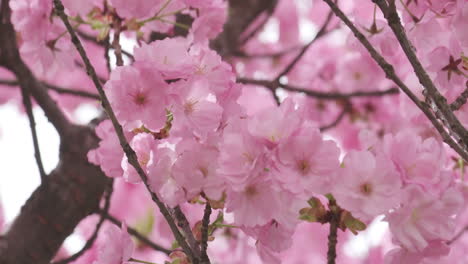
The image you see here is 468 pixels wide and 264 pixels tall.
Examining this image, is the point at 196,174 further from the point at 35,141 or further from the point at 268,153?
the point at 35,141

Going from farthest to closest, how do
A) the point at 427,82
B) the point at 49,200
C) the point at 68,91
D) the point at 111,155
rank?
the point at 68,91
the point at 49,200
the point at 111,155
the point at 427,82

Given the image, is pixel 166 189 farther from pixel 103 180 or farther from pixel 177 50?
pixel 103 180

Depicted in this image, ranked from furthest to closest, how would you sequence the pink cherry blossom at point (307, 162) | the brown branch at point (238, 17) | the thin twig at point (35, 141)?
the brown branch at point (238, 17)
the thin twig at point (35, 141)
the pink cherry blossom at point (307, 162)

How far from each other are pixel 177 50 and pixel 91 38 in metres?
1.14

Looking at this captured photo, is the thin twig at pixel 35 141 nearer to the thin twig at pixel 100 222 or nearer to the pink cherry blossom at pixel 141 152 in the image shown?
the thin twig at pixel 100 222

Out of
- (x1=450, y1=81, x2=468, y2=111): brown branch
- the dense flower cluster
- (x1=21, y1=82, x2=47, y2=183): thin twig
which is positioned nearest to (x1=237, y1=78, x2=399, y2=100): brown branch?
(x1=21, y1=82, x2=47, y2=183): thin twig

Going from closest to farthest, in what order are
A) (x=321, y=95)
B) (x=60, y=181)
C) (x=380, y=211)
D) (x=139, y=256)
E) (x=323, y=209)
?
(x=380, y=211) → (x=323, y=209) → (x=60, y=181) → (x=321, y=95) → (x=139, y=256)

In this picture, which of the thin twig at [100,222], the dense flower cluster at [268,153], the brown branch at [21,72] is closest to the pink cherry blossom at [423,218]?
the dense flower cluster at [268,153]

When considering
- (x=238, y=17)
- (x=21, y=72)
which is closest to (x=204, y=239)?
(x=21, y=72)

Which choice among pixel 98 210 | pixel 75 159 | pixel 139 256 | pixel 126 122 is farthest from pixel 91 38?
pixel 139 256

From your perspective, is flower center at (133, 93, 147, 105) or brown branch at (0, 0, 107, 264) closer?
flower center at (133, 93, 147, 105)

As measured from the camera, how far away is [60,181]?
180cm

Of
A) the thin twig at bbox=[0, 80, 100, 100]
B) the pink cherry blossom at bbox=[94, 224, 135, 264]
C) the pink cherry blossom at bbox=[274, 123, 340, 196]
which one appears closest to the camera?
the pink cherry blossom at bbox=[274, 123, 340, 196]

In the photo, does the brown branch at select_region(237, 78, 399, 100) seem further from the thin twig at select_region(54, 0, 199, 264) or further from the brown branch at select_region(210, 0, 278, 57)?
the thin twig at select_region(54, 0, 199, 264)
